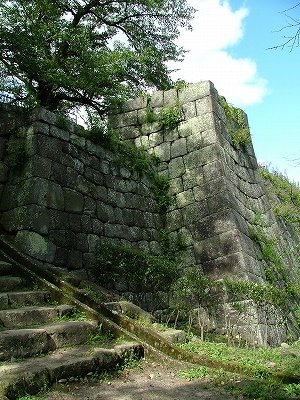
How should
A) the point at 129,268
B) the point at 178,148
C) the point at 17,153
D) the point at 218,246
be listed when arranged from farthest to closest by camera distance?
the point at 178,148 → the point at 218,246 → the point at 129,268 → the point at 17,153

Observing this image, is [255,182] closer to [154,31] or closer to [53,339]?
[154,31]

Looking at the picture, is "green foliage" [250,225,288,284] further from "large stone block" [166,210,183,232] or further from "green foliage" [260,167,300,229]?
"green foliage" [260,167,300,229]

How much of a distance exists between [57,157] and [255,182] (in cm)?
525

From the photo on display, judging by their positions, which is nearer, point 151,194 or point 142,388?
point 142,388

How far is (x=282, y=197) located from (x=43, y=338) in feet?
33.8

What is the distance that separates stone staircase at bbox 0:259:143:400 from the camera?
2936 mm

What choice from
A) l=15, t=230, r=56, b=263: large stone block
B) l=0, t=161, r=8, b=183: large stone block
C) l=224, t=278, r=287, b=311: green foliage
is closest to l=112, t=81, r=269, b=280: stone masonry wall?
l=224, t=278, r=287, b=311: green foliage

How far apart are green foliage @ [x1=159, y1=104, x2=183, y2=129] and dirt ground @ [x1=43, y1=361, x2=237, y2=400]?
19.5 feet

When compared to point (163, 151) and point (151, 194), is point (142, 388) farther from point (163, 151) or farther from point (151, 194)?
point (163, 151)

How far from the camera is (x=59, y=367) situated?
3105mm

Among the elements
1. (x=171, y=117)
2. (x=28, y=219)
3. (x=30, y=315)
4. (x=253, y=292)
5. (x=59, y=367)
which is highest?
(x=171, y=117)

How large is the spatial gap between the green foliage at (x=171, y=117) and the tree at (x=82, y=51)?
3.41ft

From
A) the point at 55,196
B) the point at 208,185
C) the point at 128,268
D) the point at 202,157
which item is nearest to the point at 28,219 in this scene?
the point at 55,196

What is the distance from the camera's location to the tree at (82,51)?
7053 mm
